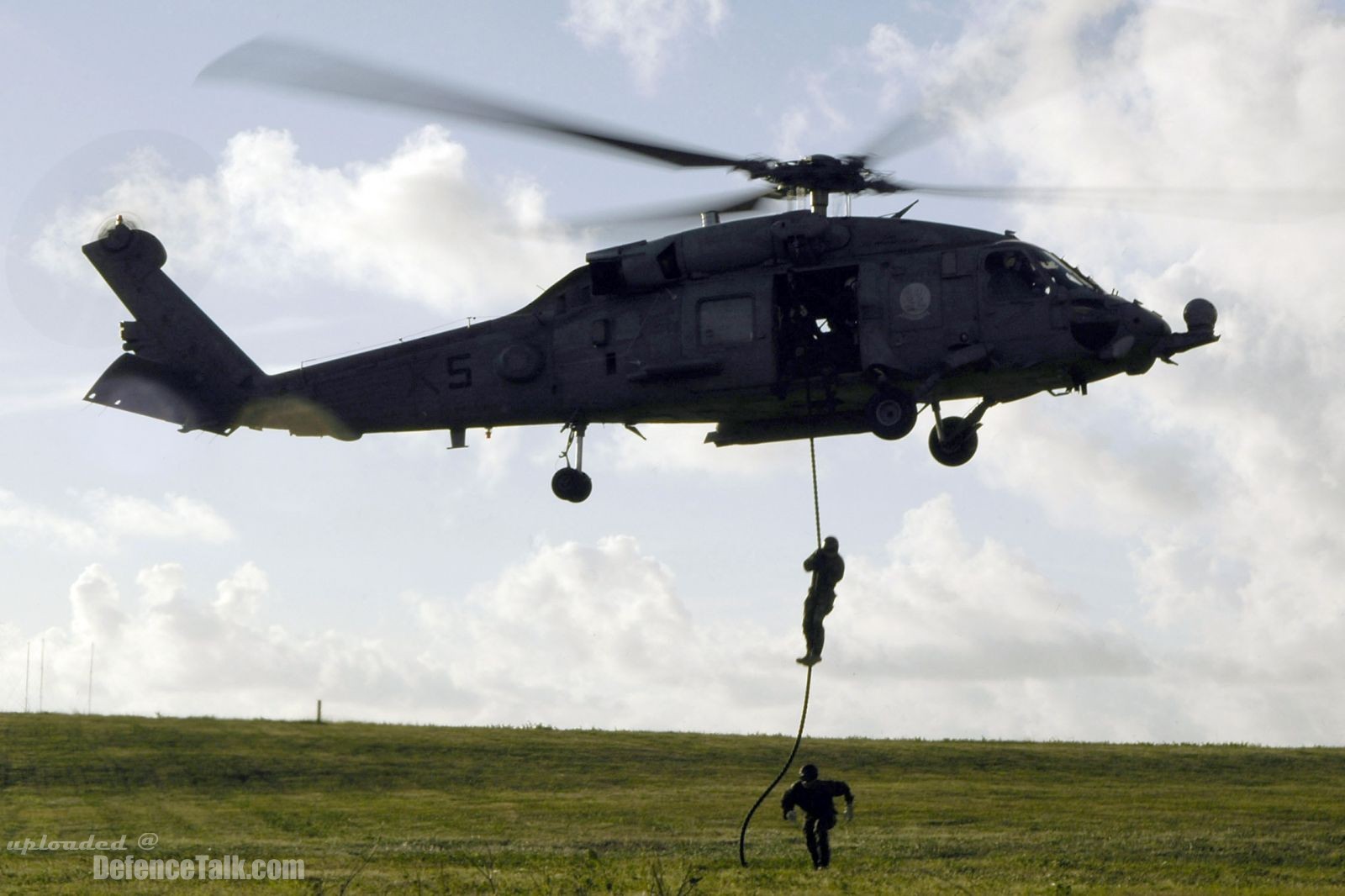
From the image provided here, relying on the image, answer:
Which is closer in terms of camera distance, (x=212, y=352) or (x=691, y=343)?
(x=691, y=343)

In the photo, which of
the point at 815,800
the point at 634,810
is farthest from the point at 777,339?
the point at 634,810

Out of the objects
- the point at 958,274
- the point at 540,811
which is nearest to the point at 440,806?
the point at 540,811

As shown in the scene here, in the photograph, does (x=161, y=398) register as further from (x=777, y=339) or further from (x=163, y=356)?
(x=777, y=339)

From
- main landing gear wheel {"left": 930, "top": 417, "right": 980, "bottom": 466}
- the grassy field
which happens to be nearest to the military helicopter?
main landing gear wheel {"left": 930, "top": 417, "right": 980, "bottom": 466}

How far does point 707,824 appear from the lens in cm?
3581

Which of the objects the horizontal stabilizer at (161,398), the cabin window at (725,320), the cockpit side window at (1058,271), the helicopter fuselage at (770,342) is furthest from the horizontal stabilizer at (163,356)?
the cockpit side window at (1058,271)

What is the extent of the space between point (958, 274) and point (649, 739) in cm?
3130

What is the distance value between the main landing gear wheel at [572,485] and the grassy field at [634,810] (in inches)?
231

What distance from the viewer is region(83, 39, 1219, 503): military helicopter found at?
942 inches

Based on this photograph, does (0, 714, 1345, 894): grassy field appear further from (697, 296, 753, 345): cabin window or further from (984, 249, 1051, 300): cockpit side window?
(984, 249, 1051, 300): cockpit side window

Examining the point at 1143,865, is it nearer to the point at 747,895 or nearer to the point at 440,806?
the point at 747,895

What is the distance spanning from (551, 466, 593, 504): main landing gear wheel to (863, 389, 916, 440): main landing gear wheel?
514 cm

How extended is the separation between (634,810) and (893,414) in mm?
17802

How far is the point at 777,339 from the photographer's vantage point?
24594 mm
